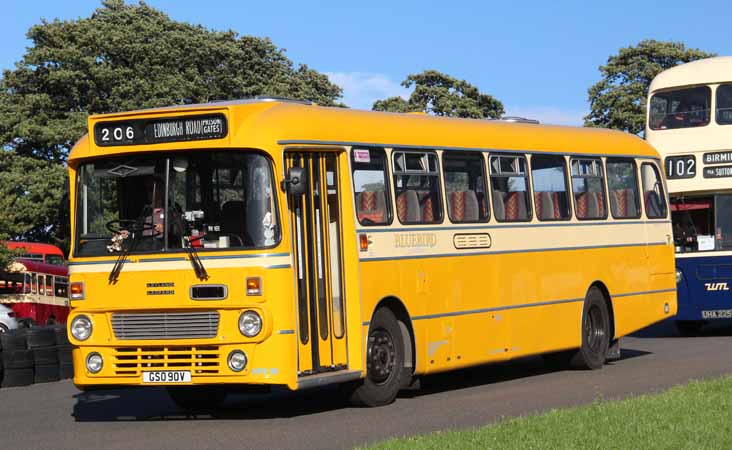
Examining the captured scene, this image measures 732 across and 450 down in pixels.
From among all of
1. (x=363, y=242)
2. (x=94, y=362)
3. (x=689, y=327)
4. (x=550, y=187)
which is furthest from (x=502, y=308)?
(x=689, y=327)

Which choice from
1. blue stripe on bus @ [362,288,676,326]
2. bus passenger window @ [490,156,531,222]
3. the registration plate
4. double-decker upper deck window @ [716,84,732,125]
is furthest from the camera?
double-decker upper deck window @ [716,84,732,125]

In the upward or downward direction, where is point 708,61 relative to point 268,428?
upward

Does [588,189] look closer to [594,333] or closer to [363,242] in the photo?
[594,333]

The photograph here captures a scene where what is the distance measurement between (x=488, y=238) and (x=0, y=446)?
689 cm

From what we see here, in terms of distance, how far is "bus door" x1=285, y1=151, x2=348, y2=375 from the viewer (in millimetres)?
13961

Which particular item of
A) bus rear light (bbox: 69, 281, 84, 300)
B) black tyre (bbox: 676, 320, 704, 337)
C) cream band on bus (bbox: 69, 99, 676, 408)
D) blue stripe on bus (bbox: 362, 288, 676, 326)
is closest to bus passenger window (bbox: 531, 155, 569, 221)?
cream band on bus (bbox: 69, 99, 676, 408)

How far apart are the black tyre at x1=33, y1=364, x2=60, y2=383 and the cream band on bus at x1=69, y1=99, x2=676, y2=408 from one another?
5320mm

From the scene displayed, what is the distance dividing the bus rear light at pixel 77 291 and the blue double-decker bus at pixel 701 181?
13.5 meters

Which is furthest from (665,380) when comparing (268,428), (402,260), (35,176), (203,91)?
(203,91)

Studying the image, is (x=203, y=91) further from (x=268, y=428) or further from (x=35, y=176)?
(x=268, y=428)

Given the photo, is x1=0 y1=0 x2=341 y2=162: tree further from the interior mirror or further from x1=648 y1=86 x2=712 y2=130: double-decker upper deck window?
the interior mirror

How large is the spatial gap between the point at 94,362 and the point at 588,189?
8288 millimetres

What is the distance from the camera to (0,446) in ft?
41.0

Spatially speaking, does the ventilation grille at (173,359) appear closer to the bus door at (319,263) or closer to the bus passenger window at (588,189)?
the bus door at (319,263)
